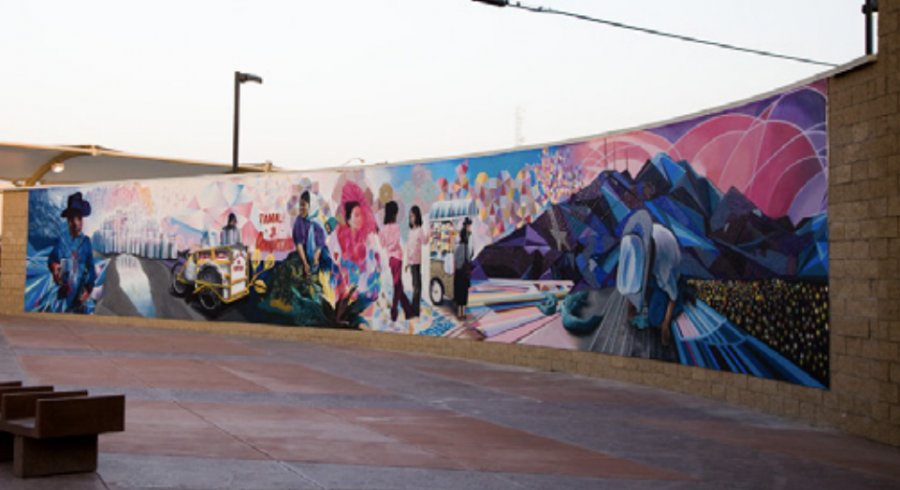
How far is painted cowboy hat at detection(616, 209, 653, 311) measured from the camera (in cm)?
1465

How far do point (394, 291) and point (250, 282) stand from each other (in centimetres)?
395

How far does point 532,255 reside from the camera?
55.5ft

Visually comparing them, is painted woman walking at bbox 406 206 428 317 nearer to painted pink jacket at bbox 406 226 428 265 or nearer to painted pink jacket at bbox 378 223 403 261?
painted pink jacket at bbox 406 226 428 265

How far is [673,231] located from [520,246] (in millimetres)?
3554

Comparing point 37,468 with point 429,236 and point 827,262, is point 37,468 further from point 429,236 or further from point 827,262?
point 429,236

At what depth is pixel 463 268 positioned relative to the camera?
59.9 feet

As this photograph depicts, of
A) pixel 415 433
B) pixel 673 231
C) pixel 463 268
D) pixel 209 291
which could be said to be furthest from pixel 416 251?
pixel 415 433

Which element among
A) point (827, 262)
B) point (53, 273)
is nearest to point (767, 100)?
point (827, 262)

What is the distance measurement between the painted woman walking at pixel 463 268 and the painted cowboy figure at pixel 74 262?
10223 mm

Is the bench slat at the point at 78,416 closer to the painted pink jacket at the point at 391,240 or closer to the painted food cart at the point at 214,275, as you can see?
the painted pink jacket at the point at 391,240

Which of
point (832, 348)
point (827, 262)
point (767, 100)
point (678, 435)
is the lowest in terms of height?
point (678, 435)

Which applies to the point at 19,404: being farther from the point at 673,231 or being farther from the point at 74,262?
the point at 74,262

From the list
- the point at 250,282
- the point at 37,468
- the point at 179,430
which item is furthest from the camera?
the point at 250,282

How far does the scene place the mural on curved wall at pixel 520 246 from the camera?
40.0ft
